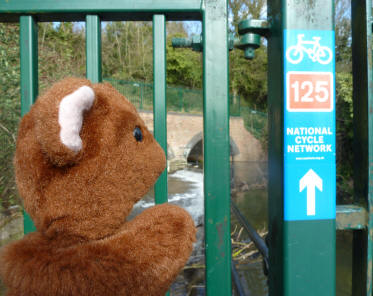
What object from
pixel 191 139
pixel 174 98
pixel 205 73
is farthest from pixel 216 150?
pixel 174 98

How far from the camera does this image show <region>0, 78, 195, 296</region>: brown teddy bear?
2.18 ft

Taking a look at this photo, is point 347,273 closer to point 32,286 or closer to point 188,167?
point 32,286

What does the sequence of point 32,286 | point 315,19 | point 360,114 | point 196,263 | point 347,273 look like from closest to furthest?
1. point 32,286
2. point 315,19
3. point 360,114
4. point 196,263
5. point 347,273

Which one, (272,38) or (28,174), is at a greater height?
(272,38)

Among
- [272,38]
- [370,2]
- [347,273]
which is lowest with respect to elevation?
[347,273]

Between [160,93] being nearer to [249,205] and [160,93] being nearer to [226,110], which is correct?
[226,110]

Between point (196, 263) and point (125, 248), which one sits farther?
point (196, 263)

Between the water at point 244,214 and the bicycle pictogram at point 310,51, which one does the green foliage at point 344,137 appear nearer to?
the water at point 244,214

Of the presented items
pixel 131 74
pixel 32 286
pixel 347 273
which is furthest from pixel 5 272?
pixel 131 74

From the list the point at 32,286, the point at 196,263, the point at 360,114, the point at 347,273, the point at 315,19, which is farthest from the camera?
the point at 347,273

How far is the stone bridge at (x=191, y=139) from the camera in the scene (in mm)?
15523

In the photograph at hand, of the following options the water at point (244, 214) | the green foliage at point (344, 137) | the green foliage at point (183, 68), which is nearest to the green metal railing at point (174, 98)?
the green foliage at point (183, 68)

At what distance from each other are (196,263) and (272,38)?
5562 millimetres

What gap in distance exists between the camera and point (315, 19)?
0.93m
